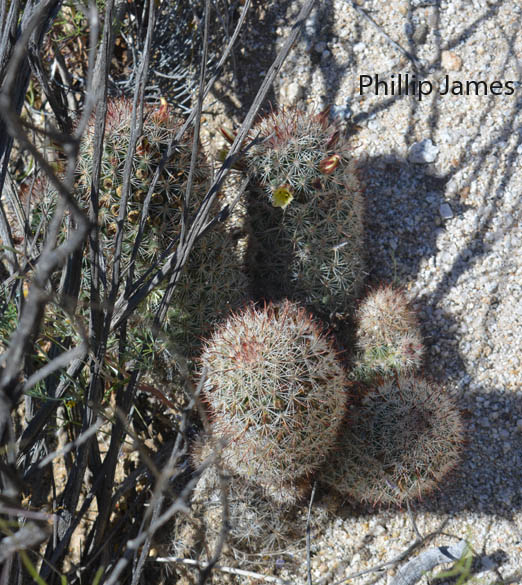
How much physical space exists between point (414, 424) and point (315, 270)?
2.51ft

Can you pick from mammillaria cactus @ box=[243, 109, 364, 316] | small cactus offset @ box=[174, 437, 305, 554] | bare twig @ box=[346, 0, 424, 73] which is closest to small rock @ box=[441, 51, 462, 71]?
bare twig @ box=[346, 0, 424, 73]

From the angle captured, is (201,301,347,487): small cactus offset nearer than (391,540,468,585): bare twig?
Yes

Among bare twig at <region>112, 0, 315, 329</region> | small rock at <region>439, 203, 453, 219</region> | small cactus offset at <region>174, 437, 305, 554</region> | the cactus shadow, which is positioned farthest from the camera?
small rock at <region>439, 203, 453, 219</region>

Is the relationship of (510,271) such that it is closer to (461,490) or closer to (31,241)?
(461,490)

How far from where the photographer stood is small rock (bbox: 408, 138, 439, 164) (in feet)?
9.27

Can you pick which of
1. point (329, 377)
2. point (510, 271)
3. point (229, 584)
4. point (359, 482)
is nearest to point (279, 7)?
point (510, 271)

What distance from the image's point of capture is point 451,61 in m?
2.92

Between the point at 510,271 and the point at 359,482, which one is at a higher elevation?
the point at 510,271

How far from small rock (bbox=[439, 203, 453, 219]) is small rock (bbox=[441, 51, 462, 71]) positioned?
28.5 inches

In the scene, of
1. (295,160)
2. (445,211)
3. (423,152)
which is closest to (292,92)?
(423,152)

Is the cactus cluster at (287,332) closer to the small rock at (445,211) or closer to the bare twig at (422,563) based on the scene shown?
the bare twig at (422,563)

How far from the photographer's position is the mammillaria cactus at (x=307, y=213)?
2.29 m

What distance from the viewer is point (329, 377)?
6.58ft

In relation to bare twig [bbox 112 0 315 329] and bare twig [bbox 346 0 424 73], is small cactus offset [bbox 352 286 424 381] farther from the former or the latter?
bare twig [bbox 346 0 424 73]
